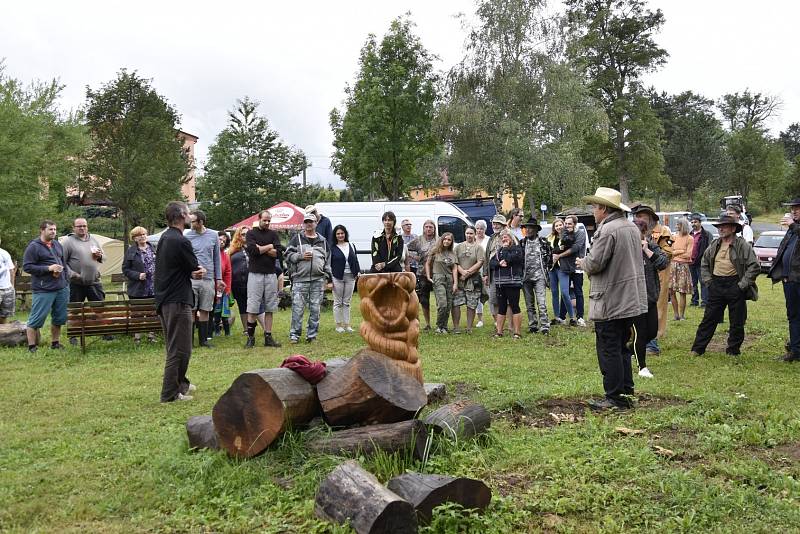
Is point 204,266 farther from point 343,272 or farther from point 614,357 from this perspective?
point 614,357

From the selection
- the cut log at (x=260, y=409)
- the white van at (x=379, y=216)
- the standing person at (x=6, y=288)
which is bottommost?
the cut log at (x=260, y=409)

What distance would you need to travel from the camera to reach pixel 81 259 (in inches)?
428

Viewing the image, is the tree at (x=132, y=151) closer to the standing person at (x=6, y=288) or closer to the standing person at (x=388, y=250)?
the standing person at (x=6, y=288)

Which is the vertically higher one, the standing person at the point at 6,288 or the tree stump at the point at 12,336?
the standing person at the point at 6,288

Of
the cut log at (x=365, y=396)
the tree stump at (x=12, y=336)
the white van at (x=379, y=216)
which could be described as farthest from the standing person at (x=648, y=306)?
the white van at (x=379, y=216)

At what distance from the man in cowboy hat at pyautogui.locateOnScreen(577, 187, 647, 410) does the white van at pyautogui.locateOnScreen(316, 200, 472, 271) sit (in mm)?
12646

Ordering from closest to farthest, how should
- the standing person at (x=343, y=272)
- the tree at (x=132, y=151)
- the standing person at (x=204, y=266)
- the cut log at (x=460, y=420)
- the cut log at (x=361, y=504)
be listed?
the cut log at (x=361, y=504) → the cut log at (x=460, y=420) → the standing person at (x=204, y=266) → the standing person at (x=343, y=272) → the tree at (x=132, y=151)

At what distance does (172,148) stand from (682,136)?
1605 inches

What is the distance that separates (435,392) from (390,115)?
29.3 meters

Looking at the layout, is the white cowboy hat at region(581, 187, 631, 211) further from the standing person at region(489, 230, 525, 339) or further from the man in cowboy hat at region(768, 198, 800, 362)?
the standing person at region(489, 230, 525, 339)

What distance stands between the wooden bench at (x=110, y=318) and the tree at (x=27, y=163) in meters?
13.3

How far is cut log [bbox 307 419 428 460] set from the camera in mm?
4406

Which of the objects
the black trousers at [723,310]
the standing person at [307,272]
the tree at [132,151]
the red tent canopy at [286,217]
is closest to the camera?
the black trousers at [723,310]

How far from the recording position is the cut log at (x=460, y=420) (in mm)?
4805
